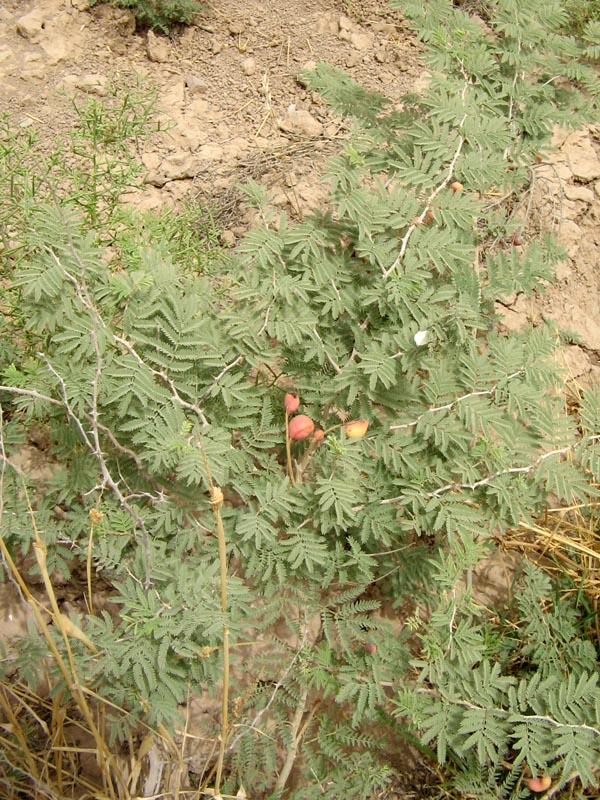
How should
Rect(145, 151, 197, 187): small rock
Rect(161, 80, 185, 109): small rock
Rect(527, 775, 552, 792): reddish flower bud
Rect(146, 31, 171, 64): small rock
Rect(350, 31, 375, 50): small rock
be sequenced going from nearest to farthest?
1. Rect(527, 775, 552, 792): reddish flower bud
2. Rect(145, 151, 197, 187): small rock
3. Rect(161, 80, 185, 109): small rock
4. Rect(146, 31, 171, 64): small rock
5. Rect(350, 31, 375, 50): small rock

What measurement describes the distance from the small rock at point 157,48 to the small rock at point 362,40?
0.92m

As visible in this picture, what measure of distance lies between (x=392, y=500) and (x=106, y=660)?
2.89ft

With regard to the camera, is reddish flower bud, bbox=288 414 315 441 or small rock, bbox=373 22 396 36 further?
small rock, bbox=373 22 396 36

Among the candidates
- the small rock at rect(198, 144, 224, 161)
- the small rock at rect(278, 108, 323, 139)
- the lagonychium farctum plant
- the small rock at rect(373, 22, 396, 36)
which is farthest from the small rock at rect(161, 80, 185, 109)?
the lagonychium farctum plant

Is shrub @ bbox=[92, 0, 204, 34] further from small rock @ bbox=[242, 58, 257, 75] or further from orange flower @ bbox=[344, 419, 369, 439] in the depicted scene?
orange flower @ bbox=[344, 419, 369, 439]

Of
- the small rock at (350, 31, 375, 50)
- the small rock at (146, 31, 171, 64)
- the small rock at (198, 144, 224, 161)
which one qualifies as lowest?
the small rock at (198, 144, 224, 161)

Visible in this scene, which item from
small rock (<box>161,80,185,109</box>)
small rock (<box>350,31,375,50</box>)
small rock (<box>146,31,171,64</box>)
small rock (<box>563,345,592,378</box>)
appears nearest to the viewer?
small rock (<box>563,345,592,378</box>)

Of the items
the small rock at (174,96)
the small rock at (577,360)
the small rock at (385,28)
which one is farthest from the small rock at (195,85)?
the small rock at (577,360)

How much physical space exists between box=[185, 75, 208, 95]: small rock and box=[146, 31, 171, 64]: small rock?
0.54 ft

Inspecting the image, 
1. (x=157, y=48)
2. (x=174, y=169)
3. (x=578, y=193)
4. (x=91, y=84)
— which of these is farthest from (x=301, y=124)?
(x=578, y=193)

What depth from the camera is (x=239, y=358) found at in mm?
1995

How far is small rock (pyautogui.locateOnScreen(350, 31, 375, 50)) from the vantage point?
3550mm

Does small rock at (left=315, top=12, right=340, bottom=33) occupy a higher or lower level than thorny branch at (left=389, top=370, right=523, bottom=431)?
higher

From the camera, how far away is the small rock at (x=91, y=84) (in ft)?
10.8
